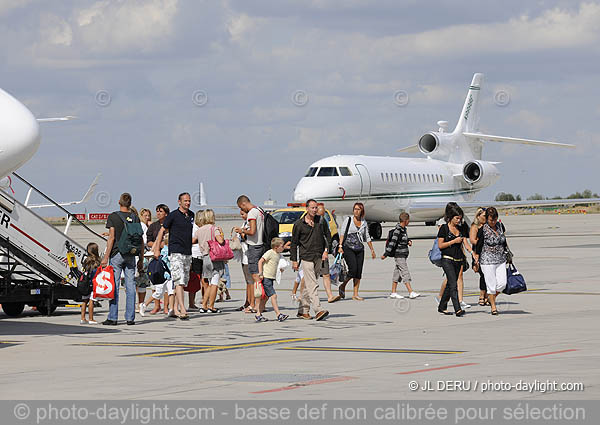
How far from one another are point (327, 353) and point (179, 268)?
16.7 ft

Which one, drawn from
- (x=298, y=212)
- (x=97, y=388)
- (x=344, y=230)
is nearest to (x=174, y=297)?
(x=344, y=230)

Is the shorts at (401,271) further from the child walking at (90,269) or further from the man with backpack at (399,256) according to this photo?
the child walking at (90,269)

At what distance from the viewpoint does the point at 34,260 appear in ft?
54.1

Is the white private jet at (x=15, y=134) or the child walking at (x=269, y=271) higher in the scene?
the white private jet at (x=15, y=134)

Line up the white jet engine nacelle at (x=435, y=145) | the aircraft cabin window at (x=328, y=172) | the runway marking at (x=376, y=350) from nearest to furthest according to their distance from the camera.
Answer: the runway marking at (x=376, y=350) < the aircraft cabin window at (x=328, y=172) < the white jet engine nacelle at (x=435, y=145)

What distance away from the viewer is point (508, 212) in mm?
124000

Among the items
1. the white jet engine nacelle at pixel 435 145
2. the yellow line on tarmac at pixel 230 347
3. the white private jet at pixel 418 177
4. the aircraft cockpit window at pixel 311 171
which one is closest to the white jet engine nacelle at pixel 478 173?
the white private jet at pixel 418 177

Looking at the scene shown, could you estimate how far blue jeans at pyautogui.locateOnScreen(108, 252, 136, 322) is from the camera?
15.5 m

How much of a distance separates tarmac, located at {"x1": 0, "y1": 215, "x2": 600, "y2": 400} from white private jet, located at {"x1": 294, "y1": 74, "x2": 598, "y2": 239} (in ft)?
74.3

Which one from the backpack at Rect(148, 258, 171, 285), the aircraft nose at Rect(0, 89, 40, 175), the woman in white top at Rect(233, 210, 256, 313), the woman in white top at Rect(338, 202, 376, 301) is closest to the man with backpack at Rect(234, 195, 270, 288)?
the woman in white top at Rect(233, 210, 256, 313)

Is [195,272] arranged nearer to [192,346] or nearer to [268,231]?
[268,231]

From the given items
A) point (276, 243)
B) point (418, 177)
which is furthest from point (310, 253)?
point (418, 177)

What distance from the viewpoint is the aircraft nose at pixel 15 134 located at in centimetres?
1248

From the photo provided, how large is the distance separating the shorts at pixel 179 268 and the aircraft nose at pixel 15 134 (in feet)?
13.1
